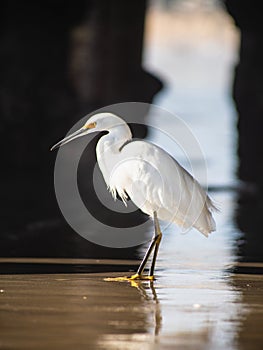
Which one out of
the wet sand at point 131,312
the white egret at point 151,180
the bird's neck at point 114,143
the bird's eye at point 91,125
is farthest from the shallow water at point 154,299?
the bird's eye at point 91,125

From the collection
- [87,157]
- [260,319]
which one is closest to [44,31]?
[87,157]

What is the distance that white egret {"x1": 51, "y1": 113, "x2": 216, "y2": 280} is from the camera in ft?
25.4

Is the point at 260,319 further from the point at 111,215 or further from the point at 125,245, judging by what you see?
the point at 111,215

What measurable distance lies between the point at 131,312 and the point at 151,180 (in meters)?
1.67

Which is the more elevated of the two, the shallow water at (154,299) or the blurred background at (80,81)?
the shallow water at (154,299)

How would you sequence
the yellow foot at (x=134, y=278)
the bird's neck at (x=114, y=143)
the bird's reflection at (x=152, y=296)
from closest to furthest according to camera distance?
1. the bird's reflection at (x=152, y=296)
2. the yellow foot at (x=134, y=278)
3. the bird's neck at (x=114, y=143)

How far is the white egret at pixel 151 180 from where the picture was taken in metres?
7.75

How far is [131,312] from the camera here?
20.6ft

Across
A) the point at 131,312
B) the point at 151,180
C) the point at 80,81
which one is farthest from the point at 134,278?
the point at 80,81

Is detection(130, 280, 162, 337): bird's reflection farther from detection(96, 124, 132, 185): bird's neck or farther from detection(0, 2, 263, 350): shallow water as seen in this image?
detection(96, 124, 132, 185): bird's neck

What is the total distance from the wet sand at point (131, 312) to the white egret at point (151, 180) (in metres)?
0.40

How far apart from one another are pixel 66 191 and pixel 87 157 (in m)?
3.31

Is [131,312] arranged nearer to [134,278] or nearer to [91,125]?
Answer: [134,278]

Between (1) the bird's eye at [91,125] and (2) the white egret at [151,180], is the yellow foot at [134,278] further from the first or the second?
(1) the bird's eye at [91,125]
